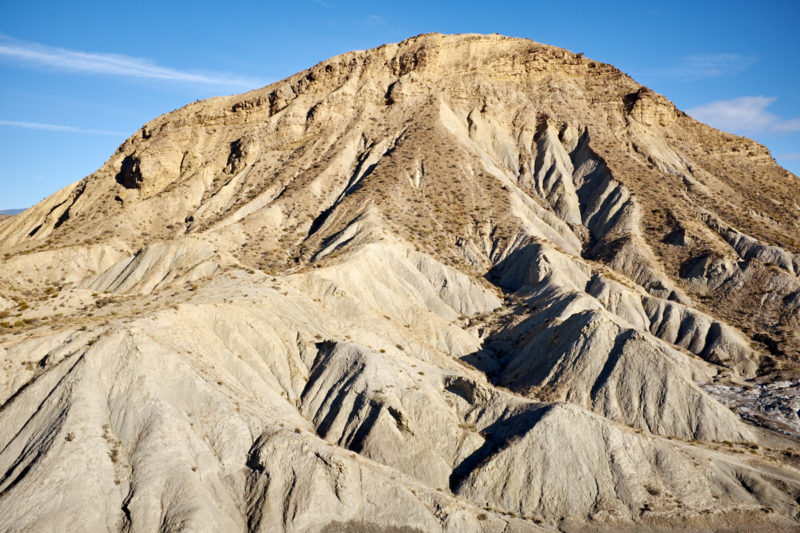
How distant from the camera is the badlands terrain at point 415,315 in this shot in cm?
2781

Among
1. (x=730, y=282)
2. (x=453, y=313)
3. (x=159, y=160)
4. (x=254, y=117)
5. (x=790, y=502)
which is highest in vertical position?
(x=254, y=117)

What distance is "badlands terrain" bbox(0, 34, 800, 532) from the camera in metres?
27.8

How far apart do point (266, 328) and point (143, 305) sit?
8.14 metres

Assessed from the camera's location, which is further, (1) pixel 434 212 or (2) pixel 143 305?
(1) pixel 434 212

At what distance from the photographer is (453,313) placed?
171ft

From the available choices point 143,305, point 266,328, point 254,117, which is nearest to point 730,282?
point 266,328

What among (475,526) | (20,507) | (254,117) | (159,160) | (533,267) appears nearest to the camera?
(20,507)

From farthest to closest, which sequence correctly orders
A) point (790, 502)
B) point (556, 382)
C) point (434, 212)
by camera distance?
point (434, 212) < point (556, 382) < point (790, 502)

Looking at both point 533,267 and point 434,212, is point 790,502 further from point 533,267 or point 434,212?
point 434,212

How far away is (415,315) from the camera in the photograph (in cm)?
4781

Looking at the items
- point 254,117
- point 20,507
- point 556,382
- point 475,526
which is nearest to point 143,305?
point 20,507

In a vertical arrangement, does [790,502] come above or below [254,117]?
below

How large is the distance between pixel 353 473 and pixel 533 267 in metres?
34.3

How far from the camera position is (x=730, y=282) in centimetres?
5972
